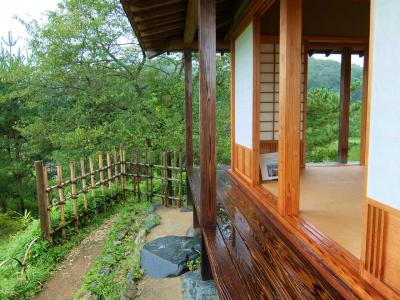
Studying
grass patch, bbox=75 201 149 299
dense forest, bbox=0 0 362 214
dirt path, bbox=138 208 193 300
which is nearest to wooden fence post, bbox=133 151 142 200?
grass patch, bbox=75 201 149 299

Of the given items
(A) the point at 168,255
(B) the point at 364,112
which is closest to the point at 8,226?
(A) the point at 168,255

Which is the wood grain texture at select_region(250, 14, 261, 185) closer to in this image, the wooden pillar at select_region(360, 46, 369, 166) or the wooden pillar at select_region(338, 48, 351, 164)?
the wooden pillar at select_region(360, 46, 369, 166)

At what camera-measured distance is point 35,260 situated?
4.97 metres

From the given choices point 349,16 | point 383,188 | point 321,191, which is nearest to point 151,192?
point 321,191

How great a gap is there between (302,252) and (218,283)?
1.97 feet

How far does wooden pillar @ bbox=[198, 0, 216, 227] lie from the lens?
7.70 ft

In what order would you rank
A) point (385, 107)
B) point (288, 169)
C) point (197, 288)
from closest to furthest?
point (385, 107)
point (288, 169)
point (197, 288)

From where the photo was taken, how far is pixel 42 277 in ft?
14.9

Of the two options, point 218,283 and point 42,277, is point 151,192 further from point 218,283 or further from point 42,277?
point 218,283

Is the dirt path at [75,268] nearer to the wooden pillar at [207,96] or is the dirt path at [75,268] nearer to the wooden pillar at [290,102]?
the wooden pillar at [207,96]

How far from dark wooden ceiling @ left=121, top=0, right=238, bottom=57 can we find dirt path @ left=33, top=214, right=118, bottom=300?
349cm

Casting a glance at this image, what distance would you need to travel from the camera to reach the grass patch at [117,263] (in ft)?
13.0

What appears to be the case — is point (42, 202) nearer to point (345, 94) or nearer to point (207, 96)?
point (207, 96)

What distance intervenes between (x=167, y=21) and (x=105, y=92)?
6097mm
